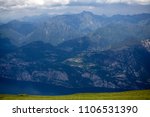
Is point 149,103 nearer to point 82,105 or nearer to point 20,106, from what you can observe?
point 82,105

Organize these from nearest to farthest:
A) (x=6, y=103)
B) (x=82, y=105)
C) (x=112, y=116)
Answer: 1. (x=112, y=116)
2. (x=82, y=105)
3. (x=6, y=103)

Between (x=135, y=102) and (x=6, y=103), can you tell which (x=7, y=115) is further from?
(x=135, y=102)

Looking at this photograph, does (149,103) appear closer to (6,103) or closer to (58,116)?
(58,116)

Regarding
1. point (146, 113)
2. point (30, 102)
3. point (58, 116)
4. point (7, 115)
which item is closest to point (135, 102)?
point (146, 113)

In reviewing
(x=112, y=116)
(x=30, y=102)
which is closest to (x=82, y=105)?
(x=112, y=116)

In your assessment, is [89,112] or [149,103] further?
[149,103]

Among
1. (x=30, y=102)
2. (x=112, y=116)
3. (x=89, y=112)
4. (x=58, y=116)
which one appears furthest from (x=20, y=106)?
(x=112, y=116)

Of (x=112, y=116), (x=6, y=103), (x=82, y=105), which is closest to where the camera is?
(x=112, y=116)

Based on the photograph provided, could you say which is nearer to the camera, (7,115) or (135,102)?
(7,115)
